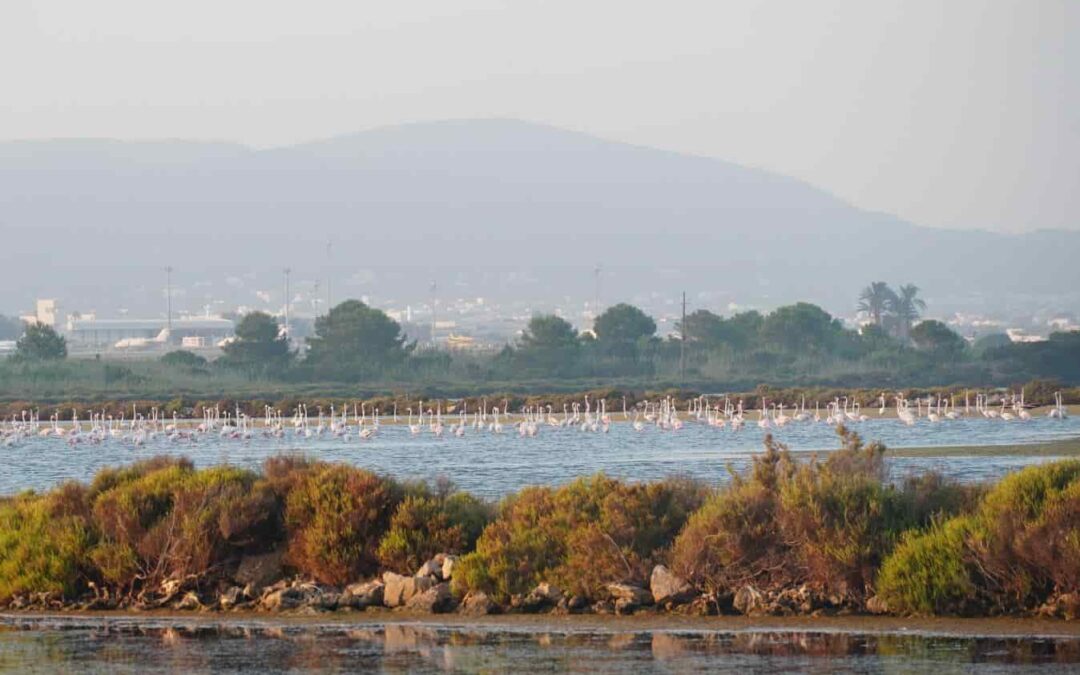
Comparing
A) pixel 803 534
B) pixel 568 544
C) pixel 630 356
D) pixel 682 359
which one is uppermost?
pixel 630 356

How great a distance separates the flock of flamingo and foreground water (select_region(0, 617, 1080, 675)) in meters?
39.2

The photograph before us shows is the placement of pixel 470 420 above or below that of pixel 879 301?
below

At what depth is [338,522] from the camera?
70.7 feet

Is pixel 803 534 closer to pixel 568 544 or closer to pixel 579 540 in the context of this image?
pixel 579 540

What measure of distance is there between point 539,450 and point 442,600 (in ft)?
108

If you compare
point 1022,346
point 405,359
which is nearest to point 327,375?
point 405,359

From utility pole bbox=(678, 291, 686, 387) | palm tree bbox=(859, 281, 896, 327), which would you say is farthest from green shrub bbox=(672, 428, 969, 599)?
palm tree bbox=(859, 281, 896, 327)

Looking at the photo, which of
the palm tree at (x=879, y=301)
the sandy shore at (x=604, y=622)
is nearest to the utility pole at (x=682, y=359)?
the palm tree at (x=879, y=301)

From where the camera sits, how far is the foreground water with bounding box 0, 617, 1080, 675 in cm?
1653

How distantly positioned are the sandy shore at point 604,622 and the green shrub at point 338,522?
36.1 inches

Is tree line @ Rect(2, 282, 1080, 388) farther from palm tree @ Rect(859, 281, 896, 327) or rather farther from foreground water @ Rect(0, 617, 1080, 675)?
foreground water @ Rect(0, 617, 1080, 675)

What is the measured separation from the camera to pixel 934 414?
66125mm

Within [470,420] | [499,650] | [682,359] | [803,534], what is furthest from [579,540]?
[682,359]

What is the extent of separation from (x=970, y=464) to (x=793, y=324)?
2834 inches
